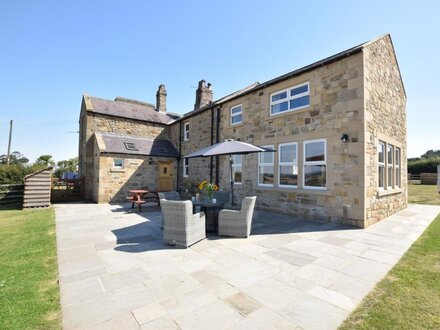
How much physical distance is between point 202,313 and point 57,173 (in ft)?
114

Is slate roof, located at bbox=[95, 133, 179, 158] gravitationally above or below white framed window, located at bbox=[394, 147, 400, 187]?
above

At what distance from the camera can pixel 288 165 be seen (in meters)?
8.72

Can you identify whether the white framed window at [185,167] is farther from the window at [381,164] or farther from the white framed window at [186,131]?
the window at [381,164]

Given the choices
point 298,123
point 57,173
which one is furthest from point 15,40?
point 57,173

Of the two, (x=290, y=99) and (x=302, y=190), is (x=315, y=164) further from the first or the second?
(x=290, y=99)

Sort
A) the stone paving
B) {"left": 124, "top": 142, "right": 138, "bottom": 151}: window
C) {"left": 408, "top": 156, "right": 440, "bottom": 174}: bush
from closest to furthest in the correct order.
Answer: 1. the stone paving
2. {"left": 124, "top": 142, "right": 138, "bottom": 151}: window
3. {"left": 408, "top": 156, "right": 440, "bottom": 174}: bush

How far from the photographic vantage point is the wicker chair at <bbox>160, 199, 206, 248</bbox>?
4.84 m

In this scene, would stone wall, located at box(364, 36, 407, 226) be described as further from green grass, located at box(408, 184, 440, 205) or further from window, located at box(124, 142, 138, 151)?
window, located at box(124, 142, 138, 151)

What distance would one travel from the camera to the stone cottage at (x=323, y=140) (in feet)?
22.4

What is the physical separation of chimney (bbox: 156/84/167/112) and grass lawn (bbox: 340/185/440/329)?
19.2 metres

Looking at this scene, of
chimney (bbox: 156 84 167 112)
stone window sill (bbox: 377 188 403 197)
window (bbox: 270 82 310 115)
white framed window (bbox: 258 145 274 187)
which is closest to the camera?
stone window sill (bbox: 377 188 403 197)

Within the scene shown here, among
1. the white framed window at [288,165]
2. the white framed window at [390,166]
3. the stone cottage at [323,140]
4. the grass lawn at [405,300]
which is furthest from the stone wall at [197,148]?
the grass lawn at [405,300]

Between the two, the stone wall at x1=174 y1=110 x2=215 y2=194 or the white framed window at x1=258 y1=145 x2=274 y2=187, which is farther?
the stone wall at x1=174 y1=110 x2=215 y2=194

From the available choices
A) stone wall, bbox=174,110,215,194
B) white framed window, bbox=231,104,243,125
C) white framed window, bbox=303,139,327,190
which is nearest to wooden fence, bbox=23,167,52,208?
stone wall, bbox=174,110,215,194
